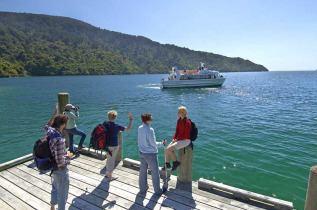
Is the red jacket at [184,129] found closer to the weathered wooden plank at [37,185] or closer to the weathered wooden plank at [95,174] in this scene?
the weathered wooden plank at [95,174]

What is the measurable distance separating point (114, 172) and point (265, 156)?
315 inches

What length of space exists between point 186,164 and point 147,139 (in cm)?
137

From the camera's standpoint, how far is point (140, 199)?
448 centimetres

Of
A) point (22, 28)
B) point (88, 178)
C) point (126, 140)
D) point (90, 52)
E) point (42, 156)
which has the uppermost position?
point (22, 28)

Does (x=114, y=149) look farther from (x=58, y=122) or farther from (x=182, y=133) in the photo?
(x=58, y=122)

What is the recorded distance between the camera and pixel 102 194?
4676 millimetres

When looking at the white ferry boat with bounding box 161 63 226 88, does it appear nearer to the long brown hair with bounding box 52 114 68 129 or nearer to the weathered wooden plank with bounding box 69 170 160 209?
the weathered wooden plank with bounding box 69 170 160 209

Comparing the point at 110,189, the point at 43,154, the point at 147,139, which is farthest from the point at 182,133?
the point at 43,154

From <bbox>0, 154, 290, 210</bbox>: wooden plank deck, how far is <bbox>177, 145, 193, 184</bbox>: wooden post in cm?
21

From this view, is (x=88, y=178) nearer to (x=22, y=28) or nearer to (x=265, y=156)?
(x=265, y=156)

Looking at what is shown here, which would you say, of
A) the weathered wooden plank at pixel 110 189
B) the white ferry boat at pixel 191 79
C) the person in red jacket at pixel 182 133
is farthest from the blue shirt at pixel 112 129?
the white ferry boat at pixel 191 79

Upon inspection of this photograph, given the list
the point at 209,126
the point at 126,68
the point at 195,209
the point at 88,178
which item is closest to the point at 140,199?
the point at 195,209

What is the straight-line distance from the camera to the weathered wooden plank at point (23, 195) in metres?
4.29

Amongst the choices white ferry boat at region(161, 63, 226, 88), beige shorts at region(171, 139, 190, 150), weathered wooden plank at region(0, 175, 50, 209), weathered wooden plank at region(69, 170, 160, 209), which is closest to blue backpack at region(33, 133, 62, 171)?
weathered wooden plank at region(0, 175, 50, 209)
